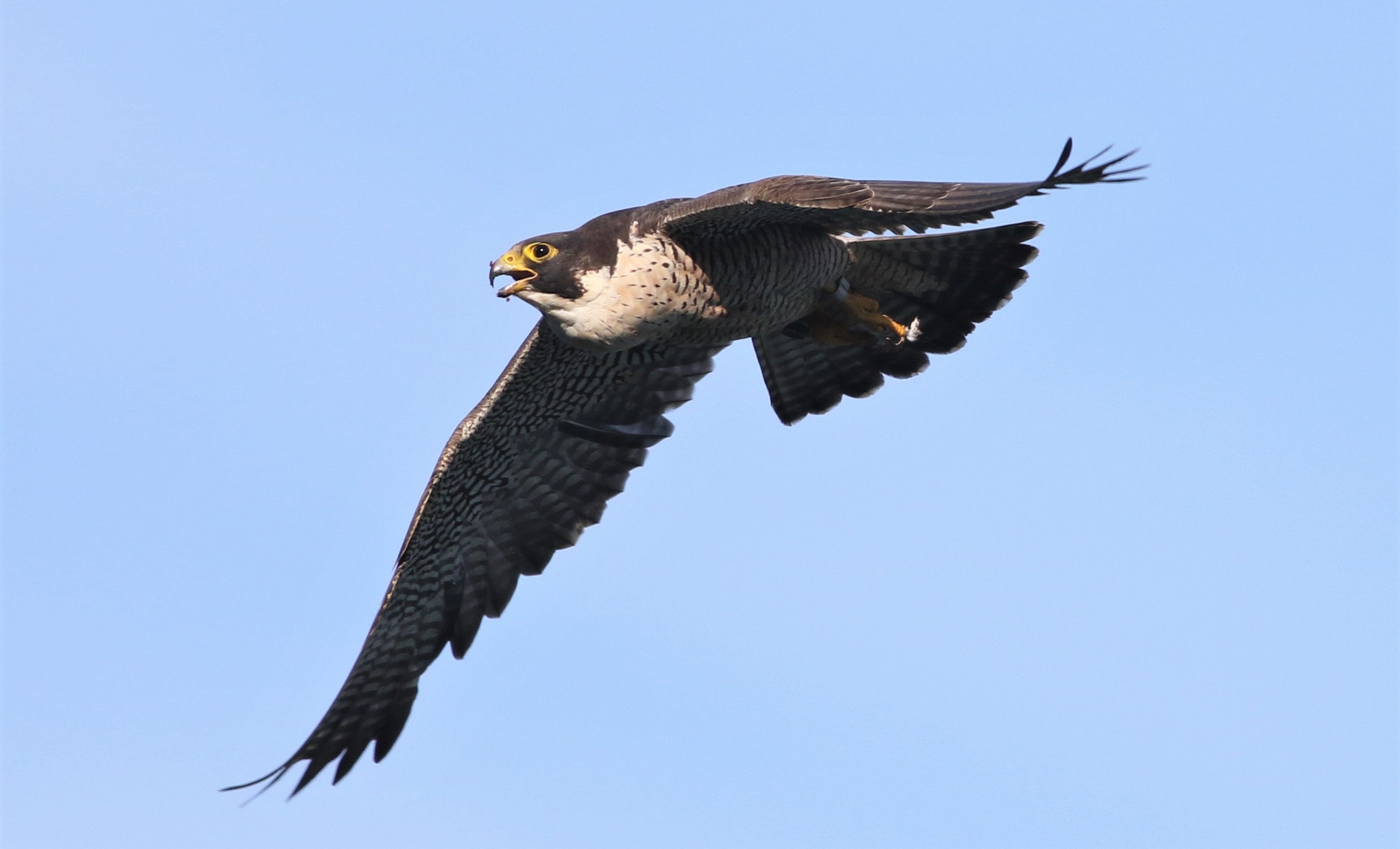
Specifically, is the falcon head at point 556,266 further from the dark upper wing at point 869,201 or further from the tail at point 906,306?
the tail at point 906,306

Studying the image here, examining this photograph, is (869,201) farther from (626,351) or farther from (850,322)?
(626,351)

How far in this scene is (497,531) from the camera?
44.7 ft

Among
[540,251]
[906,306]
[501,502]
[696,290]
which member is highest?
[906,306]

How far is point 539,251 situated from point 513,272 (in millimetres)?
205

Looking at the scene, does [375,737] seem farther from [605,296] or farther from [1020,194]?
[1020,194]

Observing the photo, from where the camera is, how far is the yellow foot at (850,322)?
12.3 meters

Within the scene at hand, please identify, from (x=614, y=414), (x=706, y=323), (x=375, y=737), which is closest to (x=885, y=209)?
(x=706, y=323)

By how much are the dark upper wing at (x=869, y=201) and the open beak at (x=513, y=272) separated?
88cm

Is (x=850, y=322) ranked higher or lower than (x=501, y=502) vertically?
higher

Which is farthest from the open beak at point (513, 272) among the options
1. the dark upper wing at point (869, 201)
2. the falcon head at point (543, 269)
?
the dark upper wing at point (869, 201)

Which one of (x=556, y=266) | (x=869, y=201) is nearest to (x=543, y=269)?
(x=556, y=266)

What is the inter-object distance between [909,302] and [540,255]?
10.1 feet

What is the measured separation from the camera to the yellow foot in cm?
1232

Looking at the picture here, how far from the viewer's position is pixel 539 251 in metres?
11.0
